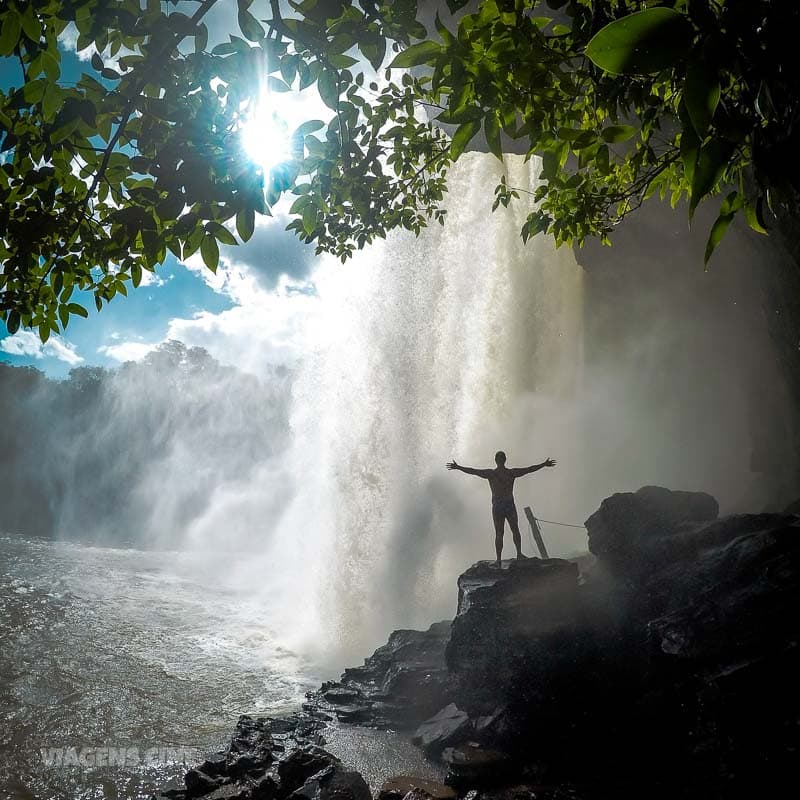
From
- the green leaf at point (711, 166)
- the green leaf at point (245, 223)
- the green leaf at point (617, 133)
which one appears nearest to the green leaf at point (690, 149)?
the green leaf at point (711, 166)

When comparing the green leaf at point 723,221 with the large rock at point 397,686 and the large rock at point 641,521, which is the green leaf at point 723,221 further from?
the large rock at point 397,686

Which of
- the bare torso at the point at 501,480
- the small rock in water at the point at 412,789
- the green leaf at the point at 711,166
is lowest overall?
the small rock in water at the point at 412,789

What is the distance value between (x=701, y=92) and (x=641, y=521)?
10856 millimetres

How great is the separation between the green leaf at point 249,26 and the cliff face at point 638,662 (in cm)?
828

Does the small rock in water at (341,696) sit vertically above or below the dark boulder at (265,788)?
above

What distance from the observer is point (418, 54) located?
185 centimetres

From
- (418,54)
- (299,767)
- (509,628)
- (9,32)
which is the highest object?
(9,32)

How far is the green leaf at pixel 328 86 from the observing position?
2.29 m

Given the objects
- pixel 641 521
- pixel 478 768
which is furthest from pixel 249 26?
pixel 641 521

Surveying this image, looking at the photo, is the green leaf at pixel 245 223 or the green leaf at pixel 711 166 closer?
the green leaf at pixel 711 166

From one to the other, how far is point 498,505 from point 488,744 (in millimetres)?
4391

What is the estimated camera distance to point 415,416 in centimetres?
2773

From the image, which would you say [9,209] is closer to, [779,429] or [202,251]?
[202,251]

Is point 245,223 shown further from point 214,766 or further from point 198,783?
point 214,766
